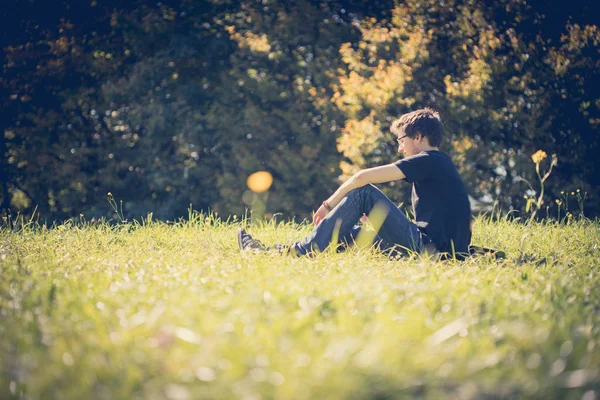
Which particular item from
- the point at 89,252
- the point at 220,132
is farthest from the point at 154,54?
the point at 89,252

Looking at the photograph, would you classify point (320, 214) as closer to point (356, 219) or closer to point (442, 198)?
point (356, 219)

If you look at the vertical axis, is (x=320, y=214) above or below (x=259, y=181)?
above

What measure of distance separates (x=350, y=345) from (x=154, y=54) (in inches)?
358

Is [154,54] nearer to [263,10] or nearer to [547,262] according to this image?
[263,10]

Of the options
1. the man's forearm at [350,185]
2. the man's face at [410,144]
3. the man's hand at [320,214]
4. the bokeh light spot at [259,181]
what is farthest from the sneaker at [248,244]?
the bokeh light spot at [259,181]

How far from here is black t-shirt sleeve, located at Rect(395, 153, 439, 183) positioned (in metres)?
3.77

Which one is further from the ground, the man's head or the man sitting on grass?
the man's head

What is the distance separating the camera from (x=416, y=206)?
405 centimetres

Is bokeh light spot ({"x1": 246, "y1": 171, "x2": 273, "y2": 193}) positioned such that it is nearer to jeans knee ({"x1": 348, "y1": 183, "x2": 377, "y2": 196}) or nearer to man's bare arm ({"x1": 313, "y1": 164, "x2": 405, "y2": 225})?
man's bare arm ({"x1": 313, "y1": 164, "x2": 405, "y2": 225})

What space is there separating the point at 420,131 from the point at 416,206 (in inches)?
23.5

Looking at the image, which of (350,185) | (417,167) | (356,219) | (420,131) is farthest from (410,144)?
(356,219)

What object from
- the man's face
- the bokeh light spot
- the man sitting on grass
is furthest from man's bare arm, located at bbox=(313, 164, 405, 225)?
the bokeh light spot

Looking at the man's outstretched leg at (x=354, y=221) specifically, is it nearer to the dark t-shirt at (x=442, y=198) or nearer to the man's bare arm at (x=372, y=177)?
the man's bare arm at (x=372, y=177)

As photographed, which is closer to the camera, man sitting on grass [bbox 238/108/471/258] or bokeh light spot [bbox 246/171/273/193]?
man sitting on grass [bbox 238/108/471/258]
